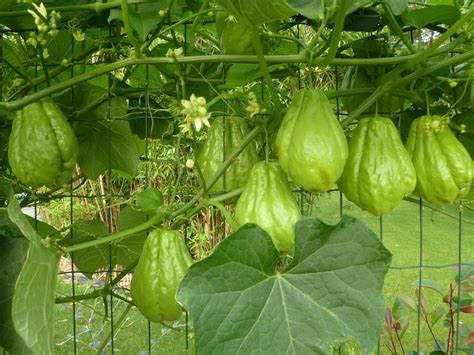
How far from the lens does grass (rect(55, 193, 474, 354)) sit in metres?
2.75

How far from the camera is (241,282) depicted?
0.73 meters

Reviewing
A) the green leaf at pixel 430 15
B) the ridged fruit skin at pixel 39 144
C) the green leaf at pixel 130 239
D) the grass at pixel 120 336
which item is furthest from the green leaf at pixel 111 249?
the grass at pixel 120 336

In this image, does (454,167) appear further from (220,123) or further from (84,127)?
(84,127)

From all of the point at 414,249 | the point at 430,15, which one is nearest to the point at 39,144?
the point at 430,15

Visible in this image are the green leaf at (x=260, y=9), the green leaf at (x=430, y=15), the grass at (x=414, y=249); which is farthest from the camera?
the grass at (x=414, y=249)

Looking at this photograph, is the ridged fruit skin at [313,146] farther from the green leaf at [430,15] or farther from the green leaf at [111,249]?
the green leaf at [111,249]

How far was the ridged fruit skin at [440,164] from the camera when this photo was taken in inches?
35.7

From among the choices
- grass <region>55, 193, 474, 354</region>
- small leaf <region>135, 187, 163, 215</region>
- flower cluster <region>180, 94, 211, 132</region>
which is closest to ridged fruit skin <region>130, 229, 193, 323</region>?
small leaf <region>135, 187, 163, 215</region>

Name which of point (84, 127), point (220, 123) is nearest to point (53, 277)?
point (220, 123)

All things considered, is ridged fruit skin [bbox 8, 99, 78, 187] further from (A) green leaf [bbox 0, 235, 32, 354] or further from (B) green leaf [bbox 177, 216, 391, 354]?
(B) green leaf [bbox 177, 216, 391, 354]

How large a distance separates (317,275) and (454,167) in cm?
29

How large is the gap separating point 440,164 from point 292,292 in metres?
0.31

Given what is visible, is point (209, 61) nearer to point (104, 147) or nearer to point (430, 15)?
point (430, 15)

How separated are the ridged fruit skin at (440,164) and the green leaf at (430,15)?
16 centimetres
